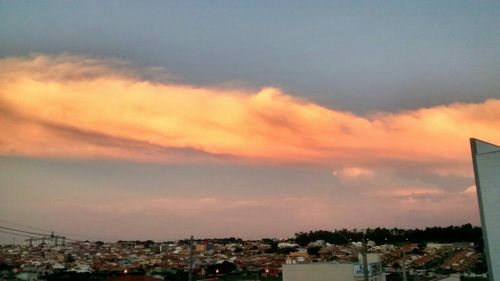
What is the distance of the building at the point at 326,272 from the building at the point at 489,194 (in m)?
20.8

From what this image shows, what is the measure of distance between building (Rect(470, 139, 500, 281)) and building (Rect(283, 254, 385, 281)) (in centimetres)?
2079

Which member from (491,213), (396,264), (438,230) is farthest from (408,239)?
(491,213)

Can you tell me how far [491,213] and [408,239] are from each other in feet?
544

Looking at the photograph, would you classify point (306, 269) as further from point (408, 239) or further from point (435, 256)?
point (408, 239)

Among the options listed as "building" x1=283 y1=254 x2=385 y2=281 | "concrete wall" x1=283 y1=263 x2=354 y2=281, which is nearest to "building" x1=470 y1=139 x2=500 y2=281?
"building" x1=283 y1=254 x2=385 y2=281

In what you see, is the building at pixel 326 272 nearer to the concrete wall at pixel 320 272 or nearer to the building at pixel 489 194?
the concrete wall at pixel 320 272

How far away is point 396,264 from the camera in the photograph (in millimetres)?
97875

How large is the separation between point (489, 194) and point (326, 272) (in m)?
23.6

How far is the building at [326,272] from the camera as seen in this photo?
49.2 m

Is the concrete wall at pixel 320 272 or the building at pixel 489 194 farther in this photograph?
the concrete wall at pixel 320 272

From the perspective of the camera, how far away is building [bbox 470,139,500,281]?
29.6 m

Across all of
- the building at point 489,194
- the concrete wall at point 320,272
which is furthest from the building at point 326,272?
the building at point 489,194

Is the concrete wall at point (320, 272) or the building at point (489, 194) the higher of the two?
the building at point (489, 194)

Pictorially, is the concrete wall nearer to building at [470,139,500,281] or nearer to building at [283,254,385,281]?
building at [283,254,385,281]
